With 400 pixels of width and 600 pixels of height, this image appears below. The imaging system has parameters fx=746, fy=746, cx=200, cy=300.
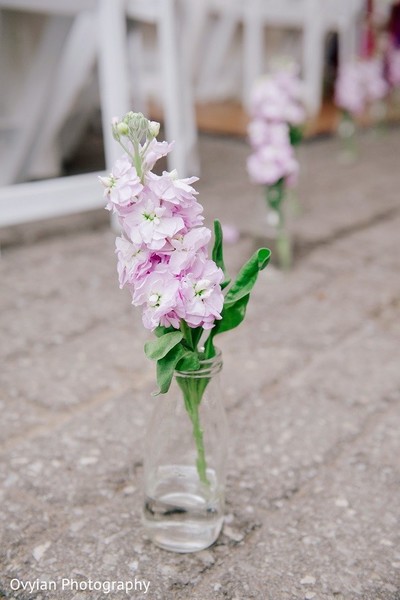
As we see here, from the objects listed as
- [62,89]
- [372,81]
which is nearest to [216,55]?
[372,81]

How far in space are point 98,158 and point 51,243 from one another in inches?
15.2

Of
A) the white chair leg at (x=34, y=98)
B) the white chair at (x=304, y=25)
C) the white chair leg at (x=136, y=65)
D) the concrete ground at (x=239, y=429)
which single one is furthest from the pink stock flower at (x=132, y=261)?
the white chair at (x=304, y=25)

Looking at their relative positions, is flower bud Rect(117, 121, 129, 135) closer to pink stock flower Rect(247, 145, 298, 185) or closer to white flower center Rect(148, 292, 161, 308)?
white flower center Rect(148, 292, 161, 308)

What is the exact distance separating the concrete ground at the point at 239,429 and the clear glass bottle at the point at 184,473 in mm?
35

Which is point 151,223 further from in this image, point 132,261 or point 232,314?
point 232,314

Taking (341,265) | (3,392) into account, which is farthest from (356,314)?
(3,392)

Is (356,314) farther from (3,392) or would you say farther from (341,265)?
(3,392)

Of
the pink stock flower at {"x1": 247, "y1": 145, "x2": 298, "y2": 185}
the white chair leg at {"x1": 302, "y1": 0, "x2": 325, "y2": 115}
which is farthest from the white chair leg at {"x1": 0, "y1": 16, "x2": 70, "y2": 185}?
the white chair leg at {"x1": 302, "y1": 0, "x2": 325, "y2": 115}

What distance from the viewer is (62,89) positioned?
295cm

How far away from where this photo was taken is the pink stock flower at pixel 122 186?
0.94 m

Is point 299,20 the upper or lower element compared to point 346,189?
upper

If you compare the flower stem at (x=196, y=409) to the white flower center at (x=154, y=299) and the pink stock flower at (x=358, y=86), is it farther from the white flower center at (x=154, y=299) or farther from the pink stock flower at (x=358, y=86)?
the pink stock flower at (x=358, y=86)

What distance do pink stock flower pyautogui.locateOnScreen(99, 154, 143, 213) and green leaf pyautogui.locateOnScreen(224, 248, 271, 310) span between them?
0.23 meters

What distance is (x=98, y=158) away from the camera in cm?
296
